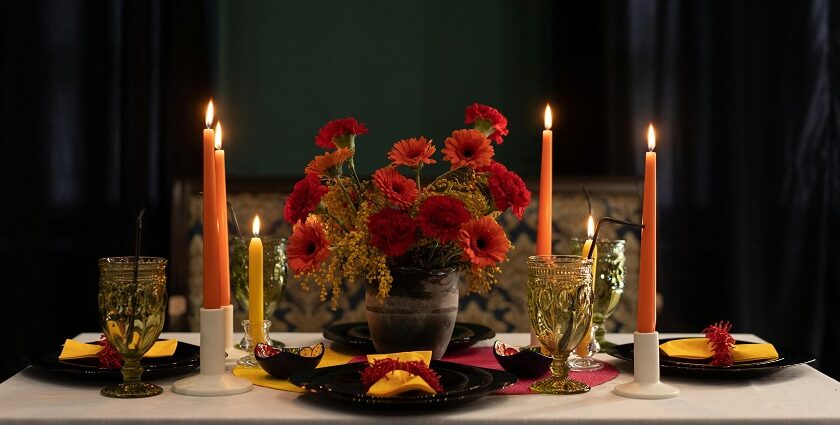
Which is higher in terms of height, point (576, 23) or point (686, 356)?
point (576, 23)

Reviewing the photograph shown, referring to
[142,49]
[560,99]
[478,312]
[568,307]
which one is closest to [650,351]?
[568,307]

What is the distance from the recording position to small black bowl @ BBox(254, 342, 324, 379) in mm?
1373

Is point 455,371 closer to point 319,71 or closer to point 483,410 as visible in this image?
point 483,410

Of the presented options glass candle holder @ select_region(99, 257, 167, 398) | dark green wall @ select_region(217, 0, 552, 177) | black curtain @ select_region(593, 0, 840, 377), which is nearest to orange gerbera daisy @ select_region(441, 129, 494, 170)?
glass candle holder @ select_region(99, 257, 167, 398)

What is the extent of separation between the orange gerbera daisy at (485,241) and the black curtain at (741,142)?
1685 millimetres

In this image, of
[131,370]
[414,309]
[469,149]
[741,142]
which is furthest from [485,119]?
[741,142]

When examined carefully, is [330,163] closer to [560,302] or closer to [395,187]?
[395,187]

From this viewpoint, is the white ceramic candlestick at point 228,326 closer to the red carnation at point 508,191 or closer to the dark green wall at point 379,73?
the red carnation at point 508,191

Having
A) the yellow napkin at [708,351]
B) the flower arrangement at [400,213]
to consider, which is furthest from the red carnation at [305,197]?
the yellow napkin at [708,351]

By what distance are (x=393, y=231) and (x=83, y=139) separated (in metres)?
Result: 1.81

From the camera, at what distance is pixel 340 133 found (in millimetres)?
1503

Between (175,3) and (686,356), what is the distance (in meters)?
2.01

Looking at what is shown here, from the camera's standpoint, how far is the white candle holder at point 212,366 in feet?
4.30

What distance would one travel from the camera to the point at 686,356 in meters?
1.46
